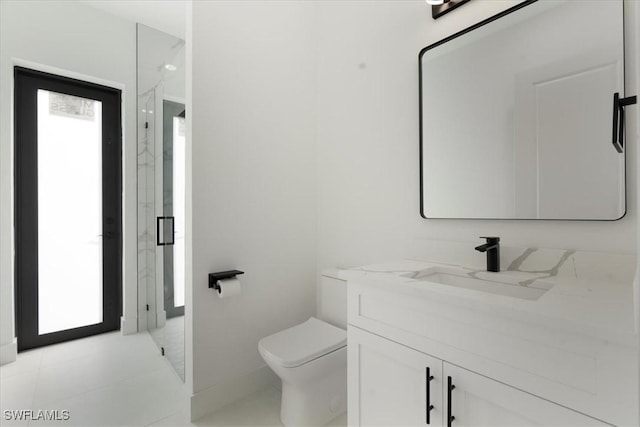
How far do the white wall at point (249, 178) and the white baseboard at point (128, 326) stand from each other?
152 centimetres

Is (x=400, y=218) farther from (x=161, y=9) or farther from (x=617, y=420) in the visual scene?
(x=161, y=9)

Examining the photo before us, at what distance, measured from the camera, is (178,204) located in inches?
79.0

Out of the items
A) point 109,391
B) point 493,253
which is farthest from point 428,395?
point 109,391

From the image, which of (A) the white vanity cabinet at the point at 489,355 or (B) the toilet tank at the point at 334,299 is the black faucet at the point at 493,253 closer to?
(A) the white vanity cabinet at the point at 489,355

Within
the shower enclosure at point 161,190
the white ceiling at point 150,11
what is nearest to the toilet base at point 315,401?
the shower enclosure at point 161,190

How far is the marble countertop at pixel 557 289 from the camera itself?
721 mm

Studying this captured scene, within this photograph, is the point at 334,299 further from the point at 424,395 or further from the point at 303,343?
the point at 424,395

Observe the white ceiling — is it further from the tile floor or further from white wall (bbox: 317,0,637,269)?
the tile floor

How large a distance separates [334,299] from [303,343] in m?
→ 0.38

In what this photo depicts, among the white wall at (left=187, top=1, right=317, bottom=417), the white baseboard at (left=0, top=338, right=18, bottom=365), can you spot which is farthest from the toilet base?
the white baseboard at (left=0, top=338, right=18, bottom=365)

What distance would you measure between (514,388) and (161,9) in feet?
11.1

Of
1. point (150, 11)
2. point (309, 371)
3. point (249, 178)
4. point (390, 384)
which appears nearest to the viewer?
point (390, 384)

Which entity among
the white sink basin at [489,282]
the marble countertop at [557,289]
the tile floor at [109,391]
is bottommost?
the tile floor at [109,391]

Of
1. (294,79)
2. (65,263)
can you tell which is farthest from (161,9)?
(65,263)
